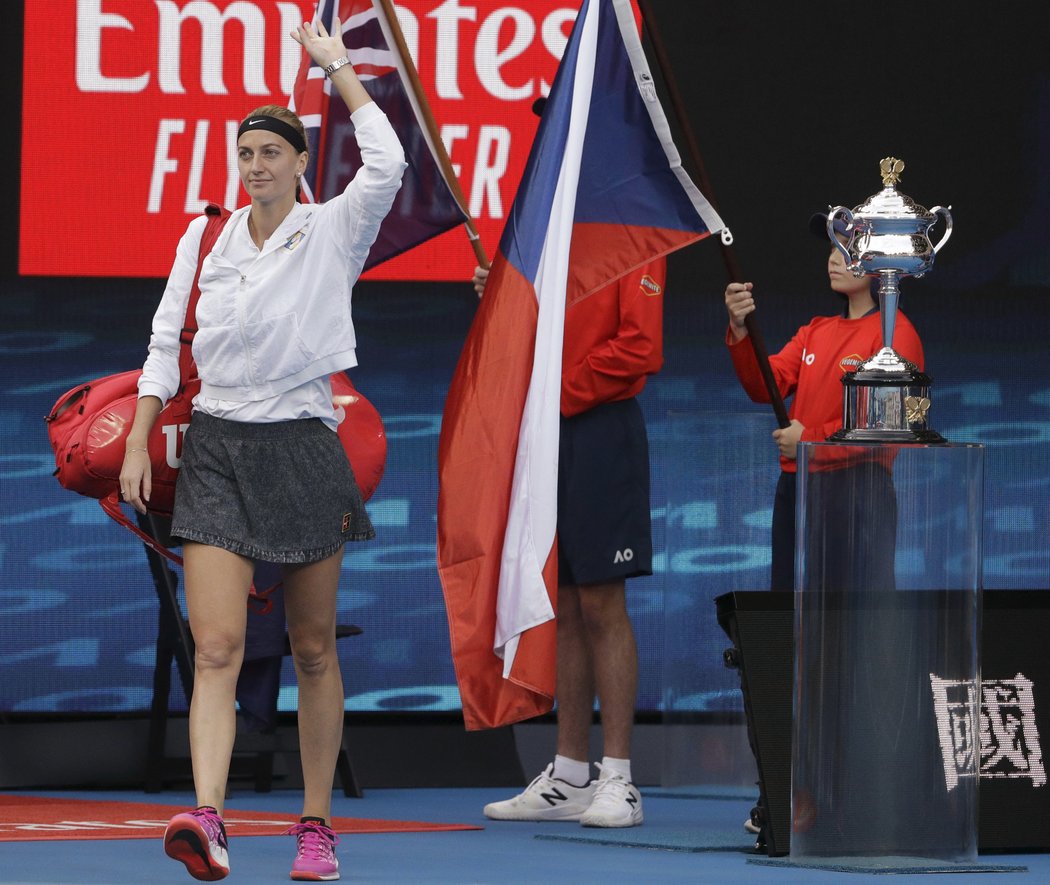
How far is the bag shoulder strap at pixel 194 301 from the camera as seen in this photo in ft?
13.5

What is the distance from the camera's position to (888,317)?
4.37m

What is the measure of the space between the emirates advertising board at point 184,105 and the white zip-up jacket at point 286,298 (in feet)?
7.02

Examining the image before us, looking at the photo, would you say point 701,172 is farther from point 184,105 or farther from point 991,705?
point 184,105

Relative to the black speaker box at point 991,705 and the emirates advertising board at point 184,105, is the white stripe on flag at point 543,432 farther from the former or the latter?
the emirates advertising board at point 184,105

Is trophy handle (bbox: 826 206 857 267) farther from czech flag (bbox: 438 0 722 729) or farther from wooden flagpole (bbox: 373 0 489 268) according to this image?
wooden flagpole (bbox: 373 0 489 268)

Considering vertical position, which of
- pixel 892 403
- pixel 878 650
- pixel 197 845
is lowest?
pixel 197 845

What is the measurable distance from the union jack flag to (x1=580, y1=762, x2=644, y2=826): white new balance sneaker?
146 cm

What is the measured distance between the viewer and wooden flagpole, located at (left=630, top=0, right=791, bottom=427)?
15.2 ft

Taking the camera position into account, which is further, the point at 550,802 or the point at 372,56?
the point at 550,802

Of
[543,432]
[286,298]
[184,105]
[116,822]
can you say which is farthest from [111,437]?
[184,105]

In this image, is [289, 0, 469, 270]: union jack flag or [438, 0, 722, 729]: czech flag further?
[289, 0, 469, 270]: union jack flag

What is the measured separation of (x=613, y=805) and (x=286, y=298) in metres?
1.79

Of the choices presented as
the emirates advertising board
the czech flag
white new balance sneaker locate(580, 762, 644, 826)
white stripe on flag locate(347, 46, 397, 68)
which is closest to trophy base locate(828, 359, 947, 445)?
the czech flag

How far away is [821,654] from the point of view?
13.6 feet
